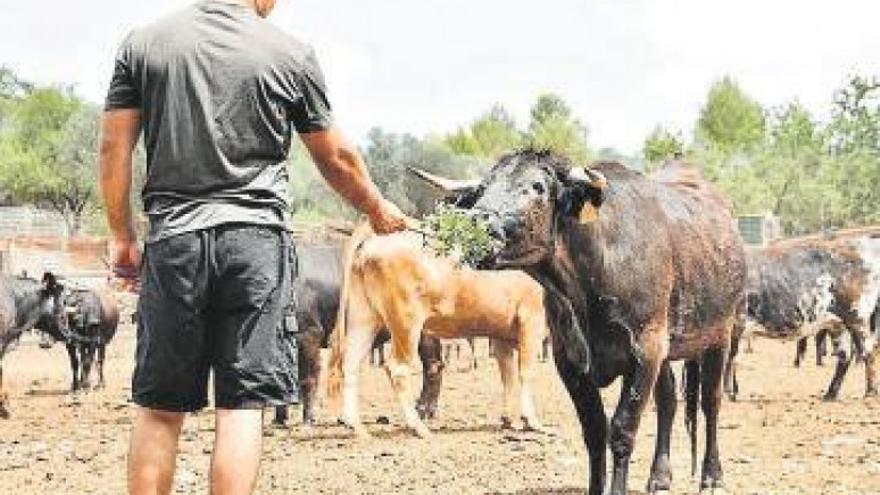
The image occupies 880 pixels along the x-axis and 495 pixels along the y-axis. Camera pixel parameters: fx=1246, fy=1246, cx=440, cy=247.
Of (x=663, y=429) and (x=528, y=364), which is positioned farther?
(x=528, y=364)

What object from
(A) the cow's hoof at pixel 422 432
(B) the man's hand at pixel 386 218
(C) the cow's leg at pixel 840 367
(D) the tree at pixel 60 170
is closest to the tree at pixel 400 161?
(D) the tree at pixel 60 170

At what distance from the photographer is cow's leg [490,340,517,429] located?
1230 cm

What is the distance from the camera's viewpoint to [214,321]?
4.01 m

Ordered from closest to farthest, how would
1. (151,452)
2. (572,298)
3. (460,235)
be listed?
(151,452) < (460,235) < (572,298)

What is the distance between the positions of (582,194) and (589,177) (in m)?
0.10

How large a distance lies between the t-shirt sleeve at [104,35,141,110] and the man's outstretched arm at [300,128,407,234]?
1.87 feet

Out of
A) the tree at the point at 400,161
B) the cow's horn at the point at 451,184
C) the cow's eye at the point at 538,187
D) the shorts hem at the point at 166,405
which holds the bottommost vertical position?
the shorts hem at the point at 166,405

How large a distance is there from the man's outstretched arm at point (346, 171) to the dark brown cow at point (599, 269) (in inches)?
67.2

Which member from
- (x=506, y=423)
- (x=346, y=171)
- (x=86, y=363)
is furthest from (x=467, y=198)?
(x=86, y=363)

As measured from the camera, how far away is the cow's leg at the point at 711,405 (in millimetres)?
8055

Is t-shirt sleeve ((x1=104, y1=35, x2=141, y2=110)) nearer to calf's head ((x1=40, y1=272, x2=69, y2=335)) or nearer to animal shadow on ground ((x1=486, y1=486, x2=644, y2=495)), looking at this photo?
animal shadow on ground ((x1=486, y1=486, x2=644, y2=495))

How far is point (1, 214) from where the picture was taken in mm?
62000

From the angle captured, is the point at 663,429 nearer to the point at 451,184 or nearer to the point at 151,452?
the point at 451,184

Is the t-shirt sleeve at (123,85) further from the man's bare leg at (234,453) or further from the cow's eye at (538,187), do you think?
the cow's eye at (538,187)
